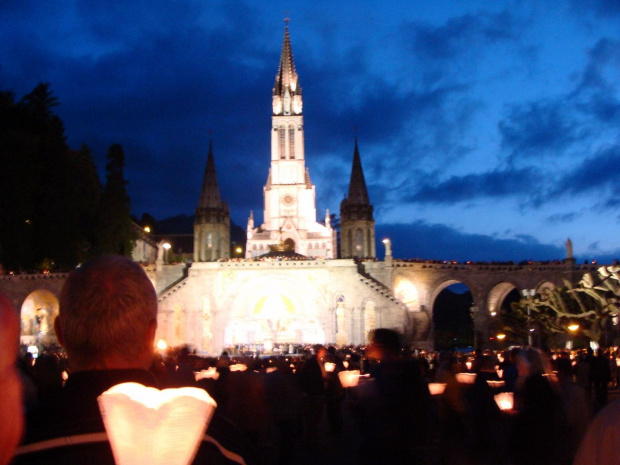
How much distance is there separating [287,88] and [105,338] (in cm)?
8195

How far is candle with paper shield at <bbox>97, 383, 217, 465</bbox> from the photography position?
180 centimetres

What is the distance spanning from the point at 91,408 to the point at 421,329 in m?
48.0

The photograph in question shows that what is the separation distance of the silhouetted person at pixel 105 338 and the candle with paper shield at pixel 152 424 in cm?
15

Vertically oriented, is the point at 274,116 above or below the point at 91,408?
above

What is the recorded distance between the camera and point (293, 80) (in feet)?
274

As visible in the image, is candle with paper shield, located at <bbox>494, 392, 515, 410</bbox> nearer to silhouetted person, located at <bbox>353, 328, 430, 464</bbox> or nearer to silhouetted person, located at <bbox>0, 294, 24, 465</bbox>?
silhouetted person, located at <bbox>353, 328, 430, 464</bbox>

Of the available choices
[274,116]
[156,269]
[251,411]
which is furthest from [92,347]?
[274,116]

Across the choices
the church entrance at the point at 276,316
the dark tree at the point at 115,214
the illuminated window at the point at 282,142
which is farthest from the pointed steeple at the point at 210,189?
the church entrance at the point at 276,316

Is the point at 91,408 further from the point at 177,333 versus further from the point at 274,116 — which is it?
the point at 274,116

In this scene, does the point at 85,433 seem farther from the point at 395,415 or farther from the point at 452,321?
the point at 452,321

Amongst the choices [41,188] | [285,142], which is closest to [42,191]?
[41,188]

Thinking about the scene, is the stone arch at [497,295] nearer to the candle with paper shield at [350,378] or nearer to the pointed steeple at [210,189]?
the pointed steeple at [210,189]

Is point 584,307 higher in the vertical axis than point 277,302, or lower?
lower

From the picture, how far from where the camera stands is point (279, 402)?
9.93 m
